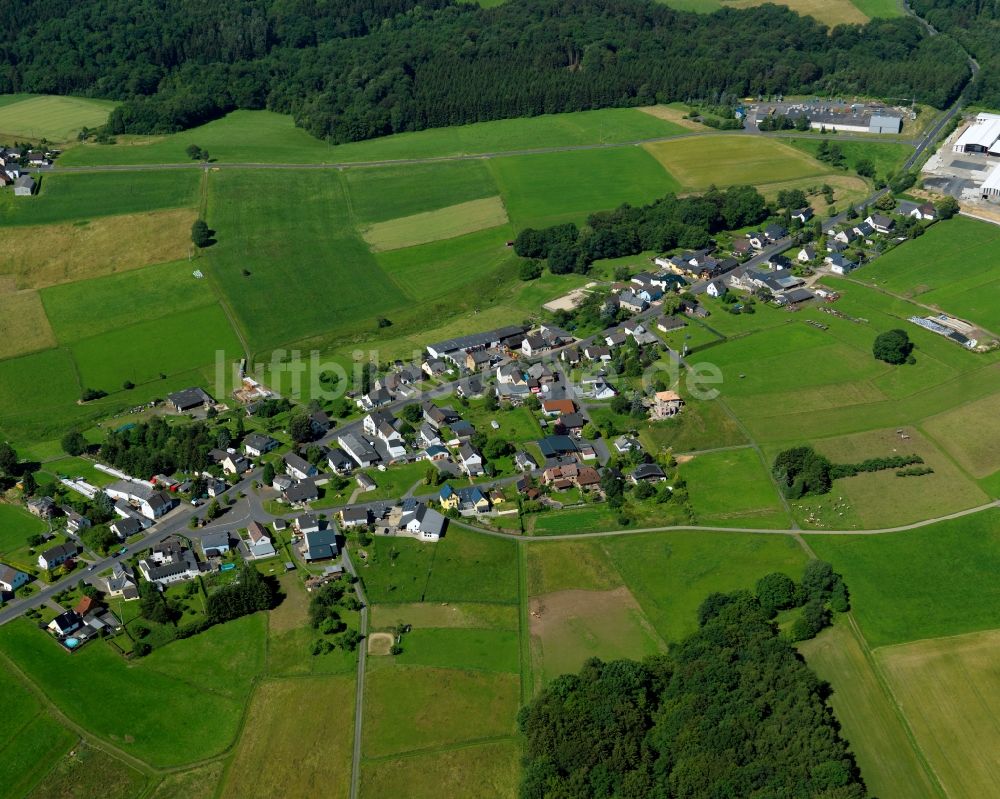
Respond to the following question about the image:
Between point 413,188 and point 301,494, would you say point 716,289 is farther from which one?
point 301,494

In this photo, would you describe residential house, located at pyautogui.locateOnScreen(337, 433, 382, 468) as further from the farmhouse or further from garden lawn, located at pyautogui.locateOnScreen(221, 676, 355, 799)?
garden lawn, located at pyautogui.locateOnScreen(221, 676, 355, 799)

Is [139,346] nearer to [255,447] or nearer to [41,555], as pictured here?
[255,447]

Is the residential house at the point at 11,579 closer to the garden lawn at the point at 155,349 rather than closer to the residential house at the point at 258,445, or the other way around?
the residential house at the point at 258,445

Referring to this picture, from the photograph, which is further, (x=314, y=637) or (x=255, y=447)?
(x=255, y=447)

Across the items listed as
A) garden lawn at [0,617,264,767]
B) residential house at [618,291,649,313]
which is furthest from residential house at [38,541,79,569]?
residential house at [618,291,649,313]

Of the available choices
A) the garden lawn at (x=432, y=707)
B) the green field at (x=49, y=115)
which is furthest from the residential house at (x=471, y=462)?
the green field at (x=49, y=115)

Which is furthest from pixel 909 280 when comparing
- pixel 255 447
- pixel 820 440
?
pixel 255 447
